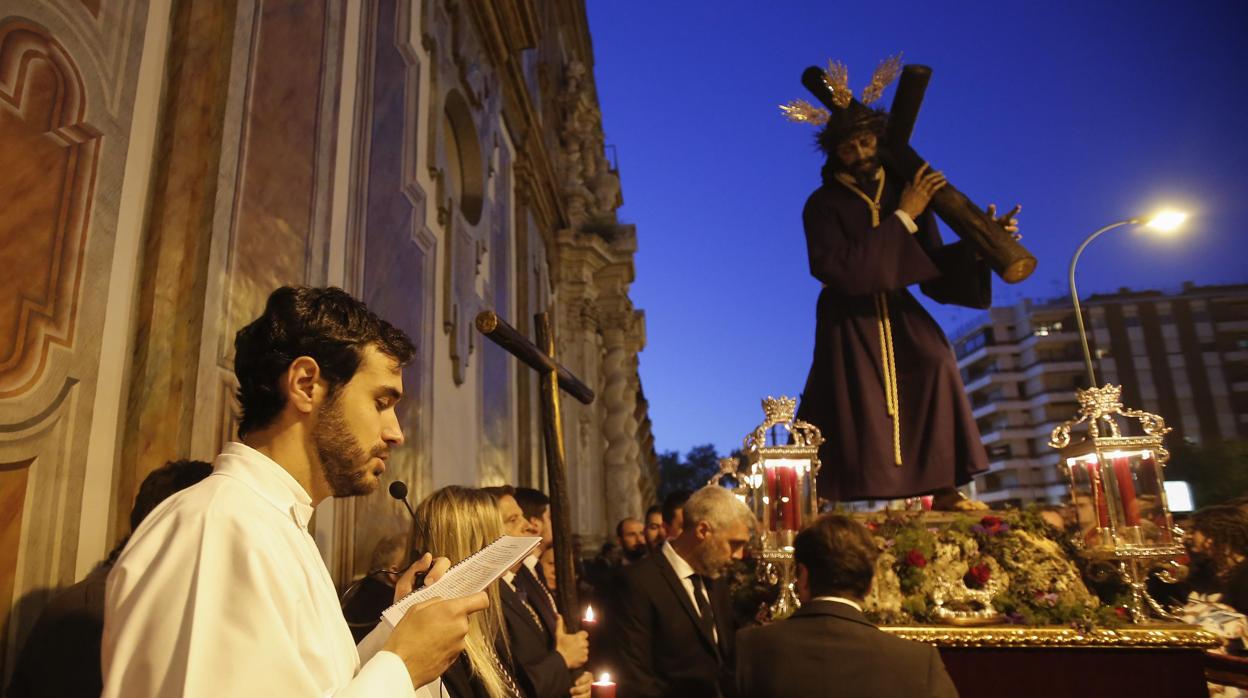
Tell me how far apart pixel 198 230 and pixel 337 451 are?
1769mm

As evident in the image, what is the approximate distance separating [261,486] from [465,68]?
24.6ft

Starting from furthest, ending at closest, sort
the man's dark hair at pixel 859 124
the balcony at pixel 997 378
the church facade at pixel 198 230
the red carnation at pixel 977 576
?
1. the balcony at pixel 997 378
2. the man's dark hair at pixel 859 124
3. the red carnation at pixel 977 576
4. the church facade at pixel 198 230

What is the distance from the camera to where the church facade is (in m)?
2.36

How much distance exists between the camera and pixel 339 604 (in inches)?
76.0

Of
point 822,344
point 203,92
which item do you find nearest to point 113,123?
point 203,92

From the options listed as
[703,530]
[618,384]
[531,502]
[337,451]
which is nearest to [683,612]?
[703,530]

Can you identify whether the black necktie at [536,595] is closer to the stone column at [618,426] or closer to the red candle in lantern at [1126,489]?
the red candle in lantern at [1126,489]

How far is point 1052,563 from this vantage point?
3.78 m

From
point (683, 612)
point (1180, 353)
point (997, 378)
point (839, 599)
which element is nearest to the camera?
point (839, 599)

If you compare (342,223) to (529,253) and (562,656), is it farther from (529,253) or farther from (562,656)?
(529,253)

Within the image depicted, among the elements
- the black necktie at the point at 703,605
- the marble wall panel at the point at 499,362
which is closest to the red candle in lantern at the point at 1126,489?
the black necktie at the point at 703,605

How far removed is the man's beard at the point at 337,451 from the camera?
1.90 metres

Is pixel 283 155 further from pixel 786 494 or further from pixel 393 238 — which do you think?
pixel 786 494

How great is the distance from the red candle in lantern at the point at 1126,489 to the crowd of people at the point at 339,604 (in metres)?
0.62
